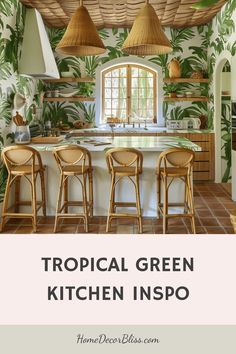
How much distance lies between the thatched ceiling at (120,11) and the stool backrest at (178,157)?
9.17 ft

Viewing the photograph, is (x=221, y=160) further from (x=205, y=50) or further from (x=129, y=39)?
(x=129, y=39)

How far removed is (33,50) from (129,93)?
8.73 feet

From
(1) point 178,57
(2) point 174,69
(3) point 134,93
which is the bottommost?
(3) point 134,93

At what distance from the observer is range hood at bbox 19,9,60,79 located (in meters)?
5.68

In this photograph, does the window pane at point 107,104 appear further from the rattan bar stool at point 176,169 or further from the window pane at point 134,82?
the rattan bar stool at point 176,169

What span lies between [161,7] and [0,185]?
11.6ft

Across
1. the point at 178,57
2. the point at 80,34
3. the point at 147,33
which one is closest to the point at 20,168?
the point at 80,34

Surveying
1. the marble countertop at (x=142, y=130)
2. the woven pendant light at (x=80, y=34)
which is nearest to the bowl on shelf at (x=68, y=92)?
the marble countertop at (x=142, y=130)

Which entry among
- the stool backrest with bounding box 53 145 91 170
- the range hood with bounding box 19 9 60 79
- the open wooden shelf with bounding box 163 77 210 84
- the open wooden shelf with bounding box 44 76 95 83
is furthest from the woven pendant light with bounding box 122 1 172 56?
the open wooden shelf with bounding box 44 76 95 83

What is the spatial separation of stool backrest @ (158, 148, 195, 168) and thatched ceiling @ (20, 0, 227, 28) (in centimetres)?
279

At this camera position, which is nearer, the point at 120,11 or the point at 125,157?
the point at 125,157

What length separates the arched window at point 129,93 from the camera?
793cm

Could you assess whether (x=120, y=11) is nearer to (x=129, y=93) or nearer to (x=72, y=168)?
(x=129, y=93)

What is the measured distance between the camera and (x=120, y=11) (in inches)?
252
